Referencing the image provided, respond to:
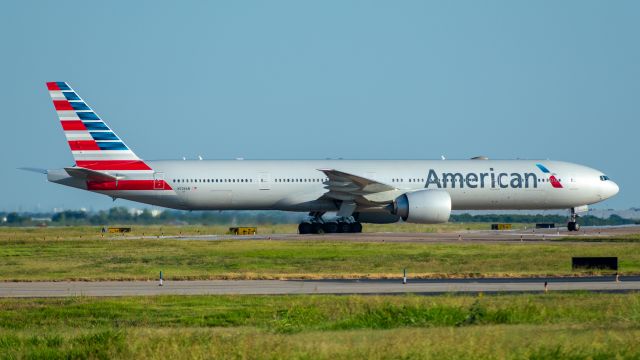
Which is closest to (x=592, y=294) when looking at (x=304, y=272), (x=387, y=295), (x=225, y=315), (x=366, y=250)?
(x=387, y=295)

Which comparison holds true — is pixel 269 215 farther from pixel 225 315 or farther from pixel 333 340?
pixel 333 340

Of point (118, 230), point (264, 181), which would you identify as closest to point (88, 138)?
point (264, 181)

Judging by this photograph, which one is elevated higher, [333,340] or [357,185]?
[357,185]

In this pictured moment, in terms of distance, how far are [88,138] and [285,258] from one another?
70.7 ft

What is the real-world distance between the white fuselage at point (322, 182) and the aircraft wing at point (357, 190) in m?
0.97

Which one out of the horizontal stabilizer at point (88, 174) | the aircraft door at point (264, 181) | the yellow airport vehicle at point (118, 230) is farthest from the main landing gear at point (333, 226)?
the yellow airport vehicle at point (118, 230)

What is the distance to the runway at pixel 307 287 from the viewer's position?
99.2 feet

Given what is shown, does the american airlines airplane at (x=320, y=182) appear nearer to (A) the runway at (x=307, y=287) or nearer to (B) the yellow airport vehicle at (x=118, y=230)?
(B) the yellow airport vehicle at (x=118, y=230)

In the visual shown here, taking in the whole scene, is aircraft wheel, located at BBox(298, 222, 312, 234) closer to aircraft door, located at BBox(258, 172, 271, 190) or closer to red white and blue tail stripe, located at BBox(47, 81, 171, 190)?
aircraft door, located at BBox(258, 172, 271, 190)

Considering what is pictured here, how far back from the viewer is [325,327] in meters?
21.5

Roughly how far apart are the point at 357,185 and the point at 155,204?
12.4 m

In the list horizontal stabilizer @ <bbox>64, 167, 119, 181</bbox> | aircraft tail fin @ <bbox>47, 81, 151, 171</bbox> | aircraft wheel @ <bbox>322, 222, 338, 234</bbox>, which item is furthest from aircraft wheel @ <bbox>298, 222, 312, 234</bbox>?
horizontal stabilizer @ <bbox>64, 167, 119, 181</bbox>

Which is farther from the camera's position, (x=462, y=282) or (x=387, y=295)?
(x=462, y=282)

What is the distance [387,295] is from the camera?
94.1 ft
